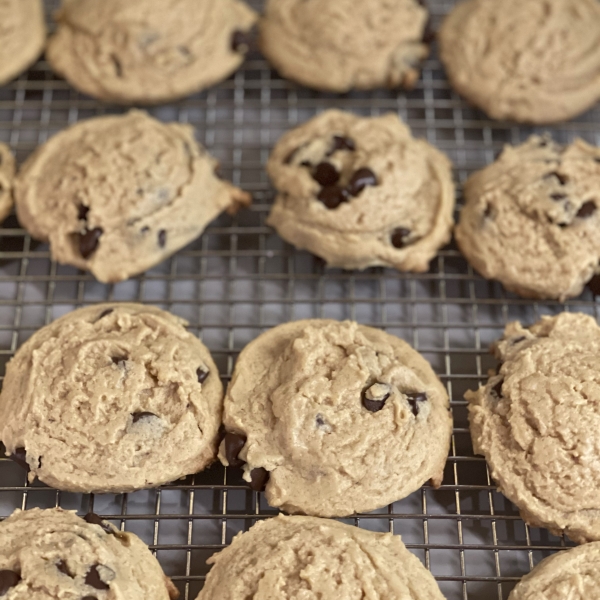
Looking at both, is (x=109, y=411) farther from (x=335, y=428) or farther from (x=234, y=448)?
(x=335, y=428)

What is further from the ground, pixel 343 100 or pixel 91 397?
pixel 343 100

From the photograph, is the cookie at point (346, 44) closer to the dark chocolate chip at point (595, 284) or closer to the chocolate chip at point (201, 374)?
Answer: the dark chocolate chip at point (595, 284)

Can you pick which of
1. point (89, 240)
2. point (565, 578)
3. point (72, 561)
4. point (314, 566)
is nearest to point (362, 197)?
point (89, 240)

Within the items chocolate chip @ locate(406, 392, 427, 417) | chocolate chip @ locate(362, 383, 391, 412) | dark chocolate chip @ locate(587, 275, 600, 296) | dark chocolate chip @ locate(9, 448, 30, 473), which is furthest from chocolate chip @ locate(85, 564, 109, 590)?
dark chocolate chip @ locate(587, 275, 600, 296)

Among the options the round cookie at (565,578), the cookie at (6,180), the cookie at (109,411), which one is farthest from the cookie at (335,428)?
the cookie at (6,180)

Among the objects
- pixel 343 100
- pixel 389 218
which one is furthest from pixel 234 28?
pixel 389 218

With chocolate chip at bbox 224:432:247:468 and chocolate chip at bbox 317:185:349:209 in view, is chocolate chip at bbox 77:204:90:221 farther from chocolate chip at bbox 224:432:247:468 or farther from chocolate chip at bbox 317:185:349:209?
chocolate chip at bbox 224:432:247:468

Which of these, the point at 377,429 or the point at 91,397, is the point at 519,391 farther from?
the point at 91,397
